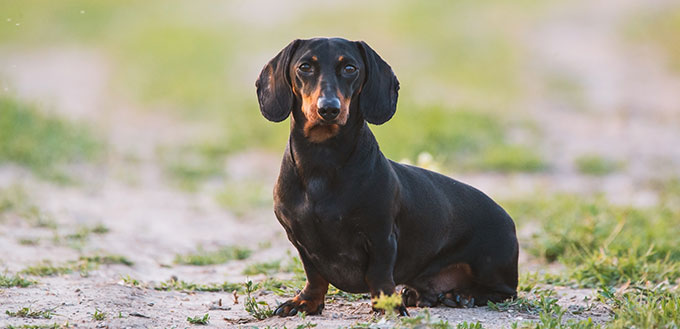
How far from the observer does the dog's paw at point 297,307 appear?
4090 mm

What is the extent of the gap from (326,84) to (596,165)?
6291mm

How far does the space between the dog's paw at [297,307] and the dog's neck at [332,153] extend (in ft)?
2.11

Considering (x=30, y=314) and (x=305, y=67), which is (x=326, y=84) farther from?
(x=30, y=314)

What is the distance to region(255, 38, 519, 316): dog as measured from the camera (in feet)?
12.2

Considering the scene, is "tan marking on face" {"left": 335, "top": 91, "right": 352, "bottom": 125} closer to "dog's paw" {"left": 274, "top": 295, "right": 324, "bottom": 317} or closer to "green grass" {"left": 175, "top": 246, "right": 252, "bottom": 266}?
"dog's paw" {"left": 274, "top": 295, "right": 324, "bottom": 317}

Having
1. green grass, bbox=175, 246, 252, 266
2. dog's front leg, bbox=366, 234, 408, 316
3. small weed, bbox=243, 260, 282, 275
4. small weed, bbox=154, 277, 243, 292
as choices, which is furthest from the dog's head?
green grass, bbox=175, 246, 252, 266

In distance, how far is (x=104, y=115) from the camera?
1263 centimetres

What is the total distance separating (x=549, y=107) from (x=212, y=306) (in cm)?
919

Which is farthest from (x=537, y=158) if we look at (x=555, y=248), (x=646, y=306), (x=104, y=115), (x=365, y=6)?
(x=365, y=6)

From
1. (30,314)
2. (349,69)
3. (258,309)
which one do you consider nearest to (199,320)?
(258,309)

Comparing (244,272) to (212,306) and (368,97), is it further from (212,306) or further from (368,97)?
(368,97)

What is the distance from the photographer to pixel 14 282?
461 cm

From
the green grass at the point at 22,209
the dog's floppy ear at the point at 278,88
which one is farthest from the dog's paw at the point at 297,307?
the green grass at the point at 22,209

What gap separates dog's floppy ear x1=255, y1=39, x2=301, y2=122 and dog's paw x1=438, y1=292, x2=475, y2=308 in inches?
49.9
